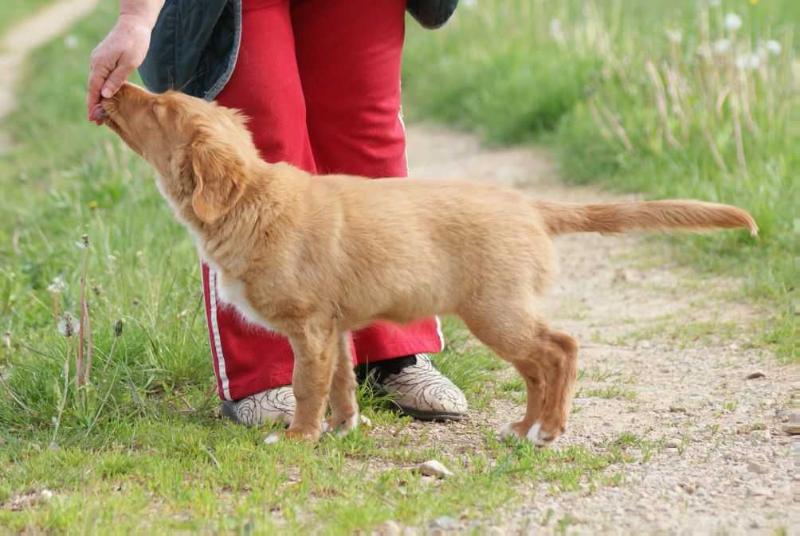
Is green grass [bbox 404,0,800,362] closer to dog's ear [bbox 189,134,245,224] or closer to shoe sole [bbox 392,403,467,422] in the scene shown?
shoe sole [bbox 392,403,467,422]

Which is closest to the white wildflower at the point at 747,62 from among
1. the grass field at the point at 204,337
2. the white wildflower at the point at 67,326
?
the grass field at the point at 204,337

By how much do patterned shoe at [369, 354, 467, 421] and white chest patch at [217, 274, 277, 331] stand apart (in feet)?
2.22

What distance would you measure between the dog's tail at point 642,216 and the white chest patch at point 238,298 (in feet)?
3.16

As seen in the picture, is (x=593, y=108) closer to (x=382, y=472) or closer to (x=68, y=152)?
(x=68, y=152)

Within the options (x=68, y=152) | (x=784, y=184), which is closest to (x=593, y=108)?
(x=784, y=184)

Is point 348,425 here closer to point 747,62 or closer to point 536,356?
point 536,356

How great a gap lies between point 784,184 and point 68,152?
5.26 m

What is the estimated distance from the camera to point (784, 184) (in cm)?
650

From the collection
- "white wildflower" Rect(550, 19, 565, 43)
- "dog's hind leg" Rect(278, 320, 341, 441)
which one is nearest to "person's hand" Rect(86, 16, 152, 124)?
"dog's hind leg" Rect(278, 320, 341, 441)

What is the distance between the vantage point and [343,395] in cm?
414

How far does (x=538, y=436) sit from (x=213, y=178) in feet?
4.25

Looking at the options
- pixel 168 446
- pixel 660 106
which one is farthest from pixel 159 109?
pixel 660 106

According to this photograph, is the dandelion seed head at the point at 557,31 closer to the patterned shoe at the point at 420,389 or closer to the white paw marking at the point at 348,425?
the patterned shoe at the point at 420,389

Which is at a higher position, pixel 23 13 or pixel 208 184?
pixel 208 184
